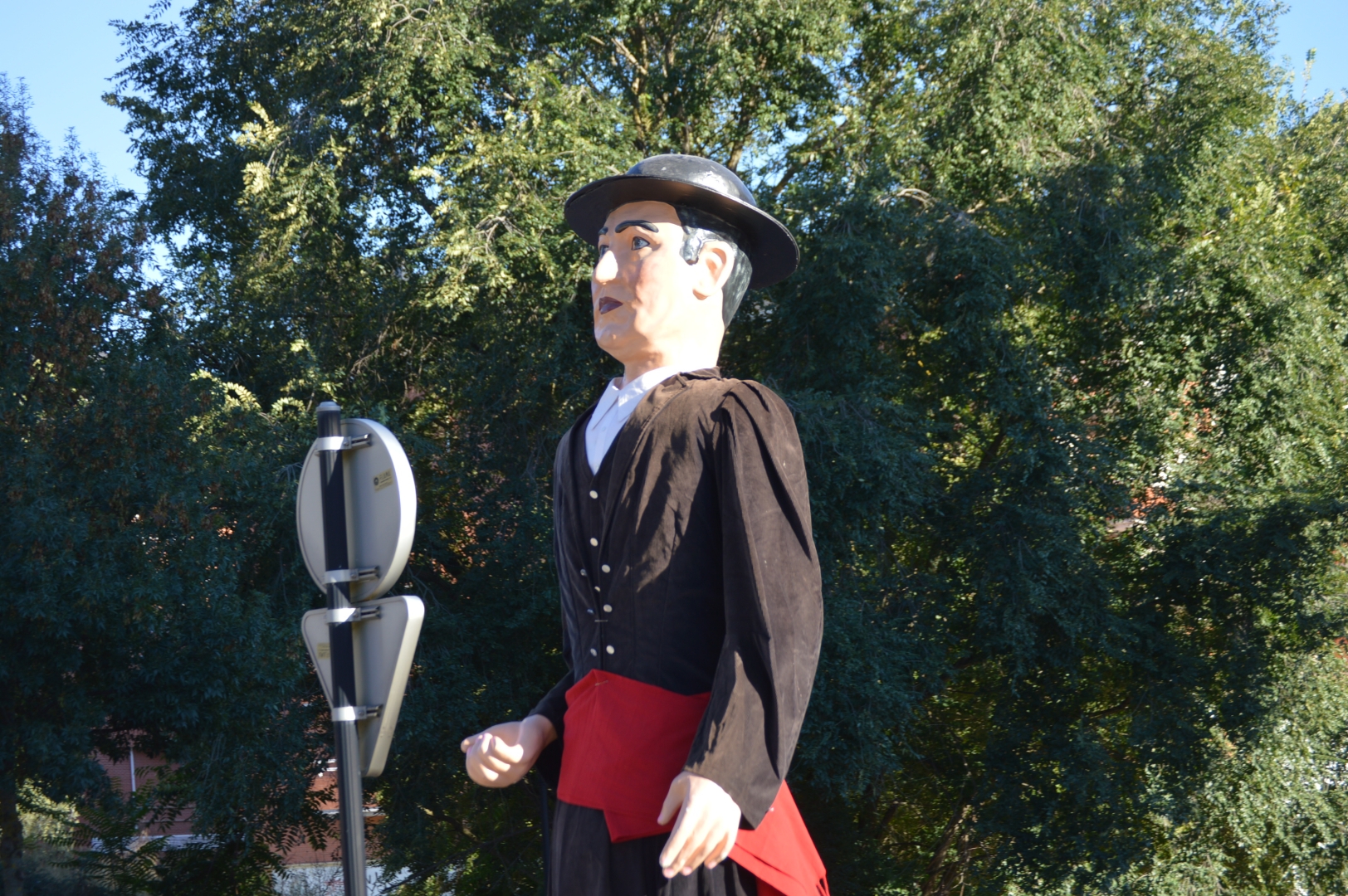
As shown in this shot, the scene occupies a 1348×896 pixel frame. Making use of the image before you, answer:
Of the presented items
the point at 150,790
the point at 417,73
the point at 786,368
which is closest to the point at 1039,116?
the point at 786,368

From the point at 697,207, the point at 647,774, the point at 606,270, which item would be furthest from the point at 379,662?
the point at 697,207

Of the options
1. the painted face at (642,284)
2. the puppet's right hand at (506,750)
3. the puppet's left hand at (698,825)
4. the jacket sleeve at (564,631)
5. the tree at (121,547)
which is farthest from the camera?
the tree at (121,547)

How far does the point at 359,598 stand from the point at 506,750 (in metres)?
0.47

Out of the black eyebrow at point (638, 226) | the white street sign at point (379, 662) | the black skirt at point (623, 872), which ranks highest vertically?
the black eyebrow at point (638, 226)

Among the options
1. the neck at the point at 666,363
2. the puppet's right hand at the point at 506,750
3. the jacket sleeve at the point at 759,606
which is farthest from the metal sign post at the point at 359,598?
the jacket sleeve at the point at 759,606

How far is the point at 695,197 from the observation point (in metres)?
2.82

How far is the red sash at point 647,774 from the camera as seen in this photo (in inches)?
89.5

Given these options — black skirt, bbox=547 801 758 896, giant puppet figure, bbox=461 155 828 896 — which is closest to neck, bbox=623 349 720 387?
giant puppet figure, bbox=461 155 828 896

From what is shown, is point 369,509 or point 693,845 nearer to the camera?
point 693,845

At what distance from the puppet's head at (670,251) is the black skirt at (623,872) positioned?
1.04 meters

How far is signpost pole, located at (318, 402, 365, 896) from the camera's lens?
8.51 feet

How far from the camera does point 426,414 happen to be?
1158 centimetres

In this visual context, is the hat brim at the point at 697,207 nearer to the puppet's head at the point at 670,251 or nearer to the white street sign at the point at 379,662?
the puppet's head at the point at 670,251

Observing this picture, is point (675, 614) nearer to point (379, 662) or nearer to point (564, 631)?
point (564, 631)
